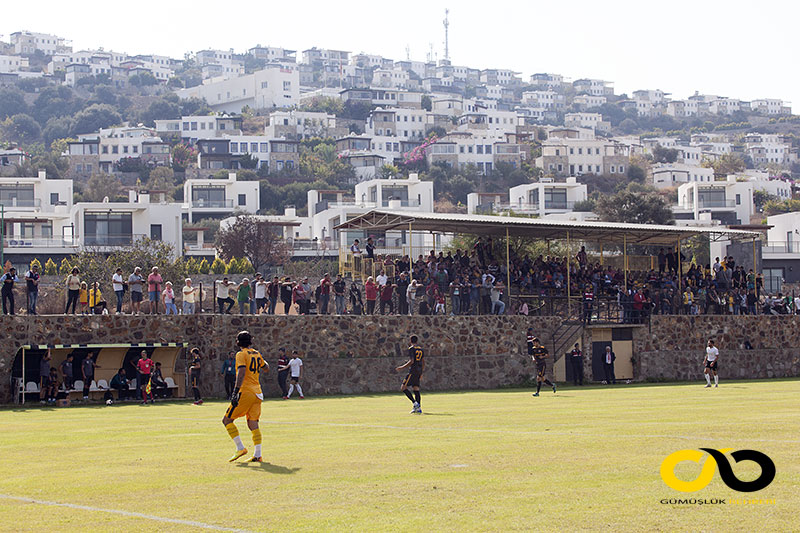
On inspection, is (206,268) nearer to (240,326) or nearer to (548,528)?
(240,326)

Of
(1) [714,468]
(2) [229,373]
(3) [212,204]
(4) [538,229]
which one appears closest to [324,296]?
(2) [229,373]

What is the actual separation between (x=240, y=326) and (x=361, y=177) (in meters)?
123

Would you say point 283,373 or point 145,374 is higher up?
point 145,374

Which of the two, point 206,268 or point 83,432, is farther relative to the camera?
point 206,268

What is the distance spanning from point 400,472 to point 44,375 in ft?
51.9

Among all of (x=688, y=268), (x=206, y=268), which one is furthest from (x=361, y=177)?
(x=688, y=268)

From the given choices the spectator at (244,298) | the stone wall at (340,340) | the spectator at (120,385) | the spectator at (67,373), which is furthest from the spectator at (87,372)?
the spectator at (244,298)

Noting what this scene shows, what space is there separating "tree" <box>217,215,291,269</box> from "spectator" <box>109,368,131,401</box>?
45634mm

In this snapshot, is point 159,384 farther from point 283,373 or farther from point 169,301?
point 283,373

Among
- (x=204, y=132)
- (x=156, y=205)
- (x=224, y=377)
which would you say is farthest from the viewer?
(x=204, y=132)

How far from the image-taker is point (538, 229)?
35.7 meters

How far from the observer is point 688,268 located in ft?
141

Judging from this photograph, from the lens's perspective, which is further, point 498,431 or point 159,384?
point 159,384

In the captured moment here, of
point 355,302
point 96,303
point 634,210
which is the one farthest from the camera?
point 634,210
